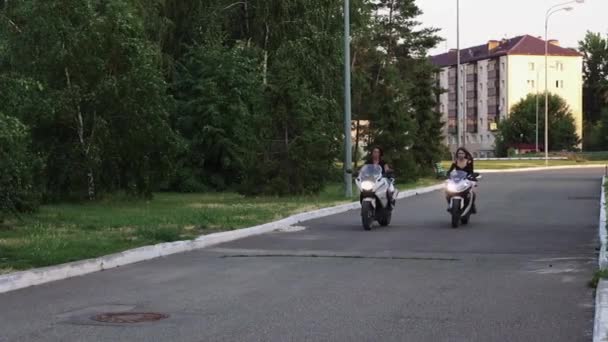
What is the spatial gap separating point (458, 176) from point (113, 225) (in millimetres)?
7150

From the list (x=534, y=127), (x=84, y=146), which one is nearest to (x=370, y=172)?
(x=84, y=146)

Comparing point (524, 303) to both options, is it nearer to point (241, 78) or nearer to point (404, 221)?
point (404, 221)

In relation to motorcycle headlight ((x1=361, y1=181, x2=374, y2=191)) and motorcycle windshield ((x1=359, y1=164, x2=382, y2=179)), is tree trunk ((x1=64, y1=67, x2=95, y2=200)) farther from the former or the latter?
motorcycle headlight ((x1=361, y1=181, x2=374, y2=191))

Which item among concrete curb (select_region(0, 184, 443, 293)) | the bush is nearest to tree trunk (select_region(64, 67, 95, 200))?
the bush

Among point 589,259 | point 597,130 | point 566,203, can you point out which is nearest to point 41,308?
point 589,259

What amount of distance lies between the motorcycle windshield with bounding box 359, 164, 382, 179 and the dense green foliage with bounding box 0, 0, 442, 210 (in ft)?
22.1

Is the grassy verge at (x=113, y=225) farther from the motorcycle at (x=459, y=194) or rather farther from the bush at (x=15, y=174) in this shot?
the motorcycle at (x=459, y=194)

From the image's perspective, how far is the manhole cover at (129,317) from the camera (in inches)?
296

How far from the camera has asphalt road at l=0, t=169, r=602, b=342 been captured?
7027mm

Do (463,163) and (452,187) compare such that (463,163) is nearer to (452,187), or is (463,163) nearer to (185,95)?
(452,187)

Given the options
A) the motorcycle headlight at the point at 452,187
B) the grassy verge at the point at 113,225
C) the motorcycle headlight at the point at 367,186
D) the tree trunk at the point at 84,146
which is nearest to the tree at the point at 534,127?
the grassy verge at the point at 113,225

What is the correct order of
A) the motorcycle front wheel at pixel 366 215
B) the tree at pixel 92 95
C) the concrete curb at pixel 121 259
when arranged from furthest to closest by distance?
the tree at pixel 92 95 → the motorcycle front wheel at pixel 366 215 → the concrete curb at pixel 121 259

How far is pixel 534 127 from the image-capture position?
108562mm

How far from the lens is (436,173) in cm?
4362
